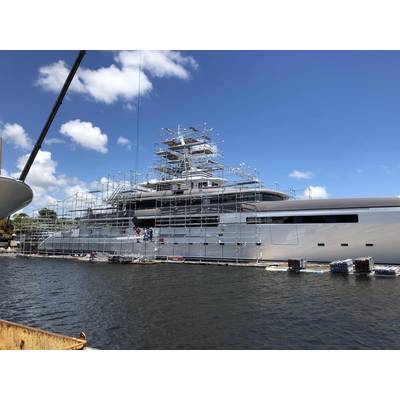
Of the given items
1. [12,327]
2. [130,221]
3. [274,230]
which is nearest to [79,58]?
[12,327]

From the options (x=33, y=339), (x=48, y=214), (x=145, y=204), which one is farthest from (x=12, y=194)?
(x=48, y=214)

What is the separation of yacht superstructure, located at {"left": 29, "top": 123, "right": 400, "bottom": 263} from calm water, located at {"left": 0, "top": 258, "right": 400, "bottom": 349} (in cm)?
716

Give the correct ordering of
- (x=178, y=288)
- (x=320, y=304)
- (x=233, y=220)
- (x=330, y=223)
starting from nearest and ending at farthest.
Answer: (x=320, y=304) < (x=178, y=288) < (x=330, y=223) < (x=233, y=220)

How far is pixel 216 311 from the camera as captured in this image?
49.0 ft

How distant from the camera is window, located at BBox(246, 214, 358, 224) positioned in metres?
30.4

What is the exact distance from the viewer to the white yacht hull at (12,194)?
825 centimetres

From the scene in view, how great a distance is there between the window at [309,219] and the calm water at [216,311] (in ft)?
24.7

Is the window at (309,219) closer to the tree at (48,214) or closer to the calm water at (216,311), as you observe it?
the calm water at (216,311)

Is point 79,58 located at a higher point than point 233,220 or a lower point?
higher

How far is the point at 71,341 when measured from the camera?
26.8ft

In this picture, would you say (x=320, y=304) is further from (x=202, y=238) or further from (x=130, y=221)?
(x=130, y=221)

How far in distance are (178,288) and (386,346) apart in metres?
13.0

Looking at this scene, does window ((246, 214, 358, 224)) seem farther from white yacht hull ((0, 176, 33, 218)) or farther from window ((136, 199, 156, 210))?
white yacht hull ((0, 176, 33, 218))

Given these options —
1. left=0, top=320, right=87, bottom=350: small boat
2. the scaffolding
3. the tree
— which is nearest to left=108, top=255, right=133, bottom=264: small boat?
the scaffolding
